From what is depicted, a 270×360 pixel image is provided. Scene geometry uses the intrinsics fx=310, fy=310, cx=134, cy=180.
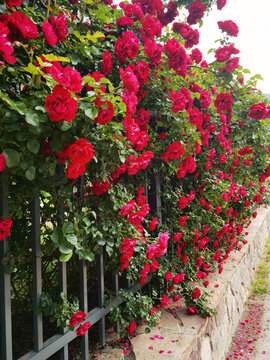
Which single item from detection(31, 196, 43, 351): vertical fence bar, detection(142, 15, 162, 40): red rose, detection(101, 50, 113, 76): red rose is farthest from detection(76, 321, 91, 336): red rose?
detection(142, 15, 162, 40): red rose

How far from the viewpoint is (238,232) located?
355cm

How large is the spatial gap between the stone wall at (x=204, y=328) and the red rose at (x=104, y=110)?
1248 millimetres

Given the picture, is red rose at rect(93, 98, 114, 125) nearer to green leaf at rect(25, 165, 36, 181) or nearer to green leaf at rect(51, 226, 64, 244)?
green leaf at rect(25, 165, 36, 181)

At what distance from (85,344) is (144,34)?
173cm

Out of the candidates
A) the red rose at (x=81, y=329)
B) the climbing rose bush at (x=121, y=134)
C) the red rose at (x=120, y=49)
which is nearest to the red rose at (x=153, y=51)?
the climbing rose bush at (x=121, y=134)

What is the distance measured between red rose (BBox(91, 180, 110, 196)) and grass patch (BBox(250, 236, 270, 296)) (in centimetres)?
308

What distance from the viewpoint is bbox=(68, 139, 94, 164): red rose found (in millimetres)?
1019

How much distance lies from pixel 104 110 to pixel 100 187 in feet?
1.41

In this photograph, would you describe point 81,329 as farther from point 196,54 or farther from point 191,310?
point 196,54

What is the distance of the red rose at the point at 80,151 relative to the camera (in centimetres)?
102

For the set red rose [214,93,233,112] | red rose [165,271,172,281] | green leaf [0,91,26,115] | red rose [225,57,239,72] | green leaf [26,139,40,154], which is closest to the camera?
green leaf [0,91,26,115]

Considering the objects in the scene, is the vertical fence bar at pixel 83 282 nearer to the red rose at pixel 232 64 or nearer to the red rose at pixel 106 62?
the red rose at pixel 106 62

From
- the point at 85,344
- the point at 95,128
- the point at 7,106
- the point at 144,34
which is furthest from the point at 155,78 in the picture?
the point at 85,344

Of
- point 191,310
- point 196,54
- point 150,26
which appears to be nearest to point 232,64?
point 196,54
